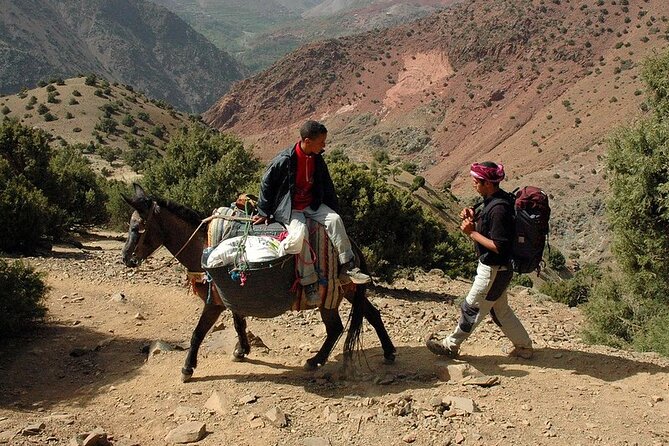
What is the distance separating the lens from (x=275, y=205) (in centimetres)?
512

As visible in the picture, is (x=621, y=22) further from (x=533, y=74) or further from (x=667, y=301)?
(x=667, y=301)

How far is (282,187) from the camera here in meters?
5.04

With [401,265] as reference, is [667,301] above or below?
above

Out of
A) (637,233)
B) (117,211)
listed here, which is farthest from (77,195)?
(637,233)

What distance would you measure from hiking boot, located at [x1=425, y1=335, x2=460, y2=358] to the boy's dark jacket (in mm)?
1988

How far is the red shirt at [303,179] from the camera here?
16.6ft

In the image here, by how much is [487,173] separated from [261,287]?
2358 mm

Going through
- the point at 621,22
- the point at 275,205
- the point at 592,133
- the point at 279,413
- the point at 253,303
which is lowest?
the point at 592,133

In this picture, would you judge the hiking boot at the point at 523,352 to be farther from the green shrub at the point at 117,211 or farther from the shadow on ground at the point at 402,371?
the green shrub at the point at 117,211

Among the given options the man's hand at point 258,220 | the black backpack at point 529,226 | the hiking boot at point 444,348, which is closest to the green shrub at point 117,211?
the man's hand at point 258,220

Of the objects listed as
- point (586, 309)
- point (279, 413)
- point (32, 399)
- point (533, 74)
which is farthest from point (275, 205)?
point (533, 74)

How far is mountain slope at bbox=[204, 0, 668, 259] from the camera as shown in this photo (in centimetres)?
4819

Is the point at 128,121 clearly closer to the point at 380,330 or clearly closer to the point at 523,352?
the point at 380,330

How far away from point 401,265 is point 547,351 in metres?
8.27
